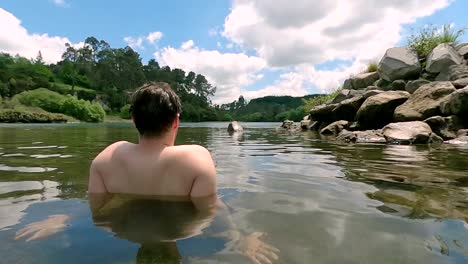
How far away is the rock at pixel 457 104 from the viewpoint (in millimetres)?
11211

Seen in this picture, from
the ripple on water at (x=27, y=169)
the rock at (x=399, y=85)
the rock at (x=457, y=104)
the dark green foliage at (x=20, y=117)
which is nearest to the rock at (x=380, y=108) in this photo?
the rock at (x=457, y=104)

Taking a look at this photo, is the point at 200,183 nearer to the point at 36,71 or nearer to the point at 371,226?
the point at 371,226

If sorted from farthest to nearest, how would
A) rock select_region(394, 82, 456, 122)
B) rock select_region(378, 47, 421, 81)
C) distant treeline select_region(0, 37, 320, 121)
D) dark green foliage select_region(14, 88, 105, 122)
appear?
distant treeline select_region(0, 37, 320, 121) → dark green foliage select_region(14, 88, 105, 122) → rock select_region(378, 47, 421, 81) → rock select_region(394, 82, 456, 122)

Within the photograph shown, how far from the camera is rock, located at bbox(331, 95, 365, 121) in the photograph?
16484 millimetres

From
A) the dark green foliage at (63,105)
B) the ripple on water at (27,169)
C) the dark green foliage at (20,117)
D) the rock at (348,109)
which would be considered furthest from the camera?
the dark green foliage at (63,105)

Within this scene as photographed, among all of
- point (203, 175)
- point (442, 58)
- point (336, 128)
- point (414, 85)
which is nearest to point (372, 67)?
point (414, 85)

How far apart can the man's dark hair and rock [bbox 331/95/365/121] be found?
15.0m

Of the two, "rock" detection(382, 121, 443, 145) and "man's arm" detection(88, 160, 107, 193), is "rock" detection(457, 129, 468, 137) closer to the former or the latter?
"rock" detection(382, 121, 443, 145)

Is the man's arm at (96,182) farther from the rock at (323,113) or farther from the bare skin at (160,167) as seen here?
the rock at (323,113)

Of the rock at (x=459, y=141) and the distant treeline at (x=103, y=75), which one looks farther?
the distant treeline at (x=103, y=75)

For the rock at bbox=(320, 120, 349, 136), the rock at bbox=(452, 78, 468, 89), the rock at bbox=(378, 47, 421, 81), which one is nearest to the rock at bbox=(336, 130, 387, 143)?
the rock at bbox=(320, 120, 349, 136)

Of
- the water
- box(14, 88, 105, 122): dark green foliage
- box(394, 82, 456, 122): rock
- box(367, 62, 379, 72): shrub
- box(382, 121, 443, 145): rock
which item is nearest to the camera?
the water

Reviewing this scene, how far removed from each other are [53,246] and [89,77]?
139 metres

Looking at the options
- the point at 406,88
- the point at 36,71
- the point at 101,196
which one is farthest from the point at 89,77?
the point at 101,196
